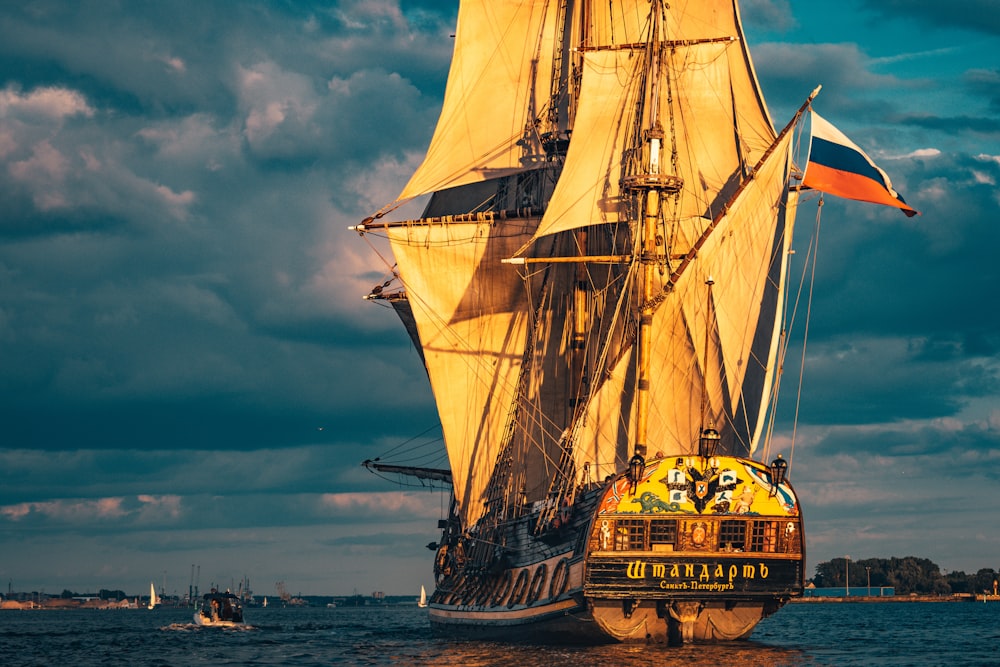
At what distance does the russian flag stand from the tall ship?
346 cm

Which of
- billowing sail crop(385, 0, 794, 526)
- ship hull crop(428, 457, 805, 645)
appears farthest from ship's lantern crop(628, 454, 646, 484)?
billowing sail crop(385, 0, 794, 526)

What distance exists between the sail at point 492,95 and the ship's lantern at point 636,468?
109ft

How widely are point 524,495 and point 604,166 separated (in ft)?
62.9

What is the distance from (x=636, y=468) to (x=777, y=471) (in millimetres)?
6004

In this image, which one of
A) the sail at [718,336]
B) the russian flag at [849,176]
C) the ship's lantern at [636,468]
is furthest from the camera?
the sail at [718,336]

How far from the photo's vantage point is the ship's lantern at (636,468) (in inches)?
2422

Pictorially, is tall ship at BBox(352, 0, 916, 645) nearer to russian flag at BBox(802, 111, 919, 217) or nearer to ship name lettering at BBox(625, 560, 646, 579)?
ship name lettering at BBox(625, 560, 646, 579)

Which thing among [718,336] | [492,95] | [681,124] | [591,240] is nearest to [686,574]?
[718,336]

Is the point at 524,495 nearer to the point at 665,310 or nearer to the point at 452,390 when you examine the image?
the point at 452,390

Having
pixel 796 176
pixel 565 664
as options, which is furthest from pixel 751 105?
pixel 565 664

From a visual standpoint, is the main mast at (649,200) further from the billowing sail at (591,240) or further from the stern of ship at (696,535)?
the stern of ship at (696,535)

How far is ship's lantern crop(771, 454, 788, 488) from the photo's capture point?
6206cm

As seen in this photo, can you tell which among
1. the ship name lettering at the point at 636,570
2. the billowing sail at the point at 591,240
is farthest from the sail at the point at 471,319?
the ship name lettering at the point at 636,570

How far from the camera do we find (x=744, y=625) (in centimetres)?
6700
